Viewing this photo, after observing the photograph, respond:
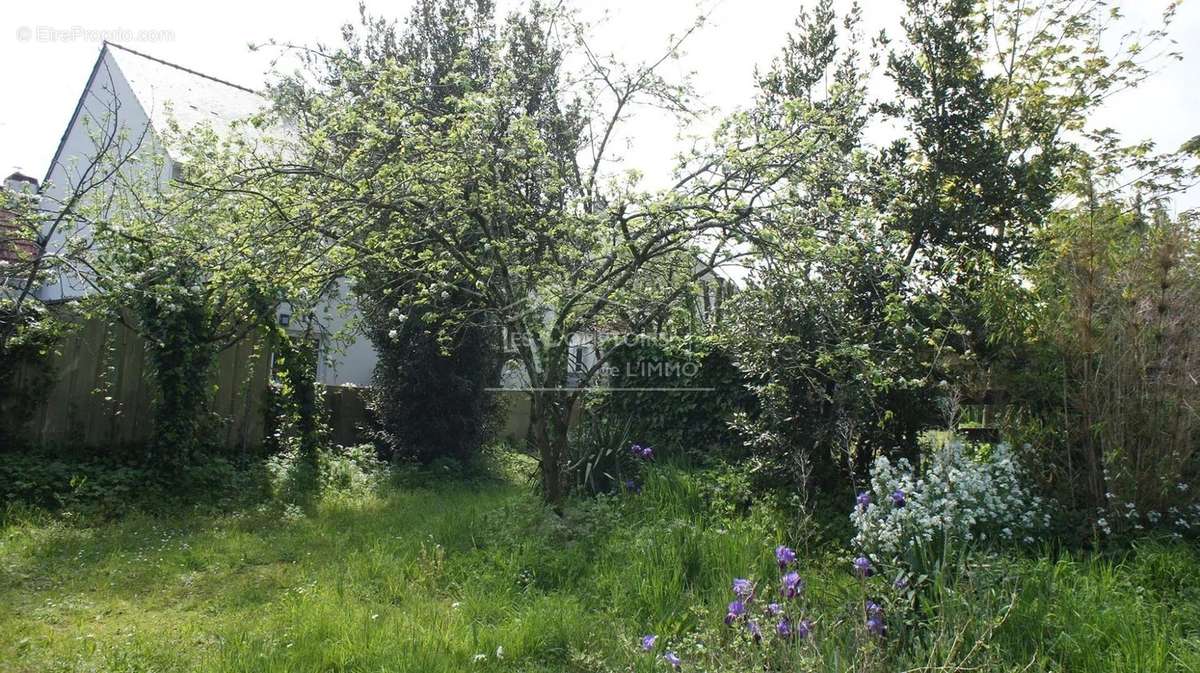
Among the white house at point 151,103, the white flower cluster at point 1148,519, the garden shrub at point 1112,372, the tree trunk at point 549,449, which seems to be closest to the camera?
the white flower cluster at point 1148,519

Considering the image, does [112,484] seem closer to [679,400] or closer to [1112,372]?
[679,400]

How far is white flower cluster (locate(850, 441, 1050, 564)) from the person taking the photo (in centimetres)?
386

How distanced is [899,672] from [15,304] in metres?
6.83

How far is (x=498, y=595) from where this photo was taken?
415 cm

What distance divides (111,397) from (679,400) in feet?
18.6

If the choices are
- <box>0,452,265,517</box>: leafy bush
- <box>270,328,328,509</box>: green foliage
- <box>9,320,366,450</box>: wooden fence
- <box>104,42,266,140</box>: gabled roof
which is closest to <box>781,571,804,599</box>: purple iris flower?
<box>0,452,265,517</box>: leafy bush

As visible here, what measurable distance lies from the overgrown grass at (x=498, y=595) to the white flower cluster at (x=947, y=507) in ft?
0.86

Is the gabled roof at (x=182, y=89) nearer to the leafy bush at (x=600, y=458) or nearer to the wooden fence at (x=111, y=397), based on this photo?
the wooden fence at (x=111, y=397)

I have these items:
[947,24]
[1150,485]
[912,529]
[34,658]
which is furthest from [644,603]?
[947,24]

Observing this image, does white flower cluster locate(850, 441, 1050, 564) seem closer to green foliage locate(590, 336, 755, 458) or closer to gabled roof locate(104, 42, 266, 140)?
green foliage locate(590, 336, 755, 458)

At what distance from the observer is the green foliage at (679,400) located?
26.0 ft

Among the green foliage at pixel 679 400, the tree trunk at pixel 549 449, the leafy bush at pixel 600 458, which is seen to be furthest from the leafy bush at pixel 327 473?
the green foliage at pixel 679 400

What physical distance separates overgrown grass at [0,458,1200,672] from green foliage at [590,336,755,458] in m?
2.05

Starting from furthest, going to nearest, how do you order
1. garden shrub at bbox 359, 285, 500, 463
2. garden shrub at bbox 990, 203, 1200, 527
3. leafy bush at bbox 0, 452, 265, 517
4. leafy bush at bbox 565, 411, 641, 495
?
1. garden shrub at bbox 359, 285, 500, 463
2. leafy bush at bbox 565, 411, 641, 495
3. leafy bush at bbox 0, 452, 265, 517
4. garden shrub at bbox 990, 203, 1200, 527
